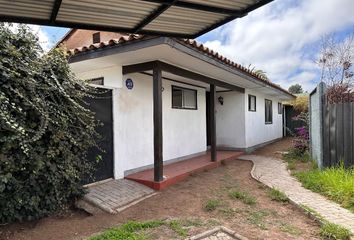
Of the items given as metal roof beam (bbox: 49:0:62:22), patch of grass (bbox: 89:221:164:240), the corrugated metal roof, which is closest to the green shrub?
patch of grass (bbox: 89:221:164:240)

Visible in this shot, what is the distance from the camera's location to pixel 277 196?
19.5 ft

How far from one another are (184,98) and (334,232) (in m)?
6.69

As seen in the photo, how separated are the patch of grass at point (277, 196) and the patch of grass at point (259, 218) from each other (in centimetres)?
79

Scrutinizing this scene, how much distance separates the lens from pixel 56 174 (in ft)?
15.4

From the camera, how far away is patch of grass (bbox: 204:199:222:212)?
209 inches

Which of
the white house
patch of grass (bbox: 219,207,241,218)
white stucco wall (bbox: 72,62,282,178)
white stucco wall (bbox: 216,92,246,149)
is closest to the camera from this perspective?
patch of grass (bbox: 219,207,241,218)

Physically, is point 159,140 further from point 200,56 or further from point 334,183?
point 334,183

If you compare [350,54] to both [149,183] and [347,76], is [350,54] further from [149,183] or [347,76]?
[149,183]

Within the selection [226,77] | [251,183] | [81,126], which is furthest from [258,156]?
[81,126]

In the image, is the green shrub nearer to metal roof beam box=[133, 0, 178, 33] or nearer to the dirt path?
the dirt path

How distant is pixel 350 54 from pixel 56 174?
12936mm

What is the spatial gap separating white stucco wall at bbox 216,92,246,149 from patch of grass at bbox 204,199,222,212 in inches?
287

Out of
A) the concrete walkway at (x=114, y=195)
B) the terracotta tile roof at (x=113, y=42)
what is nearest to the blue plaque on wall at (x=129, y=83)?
the terracotta tile roof at (x=113, y=42)

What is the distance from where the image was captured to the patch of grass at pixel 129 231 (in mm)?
4023
